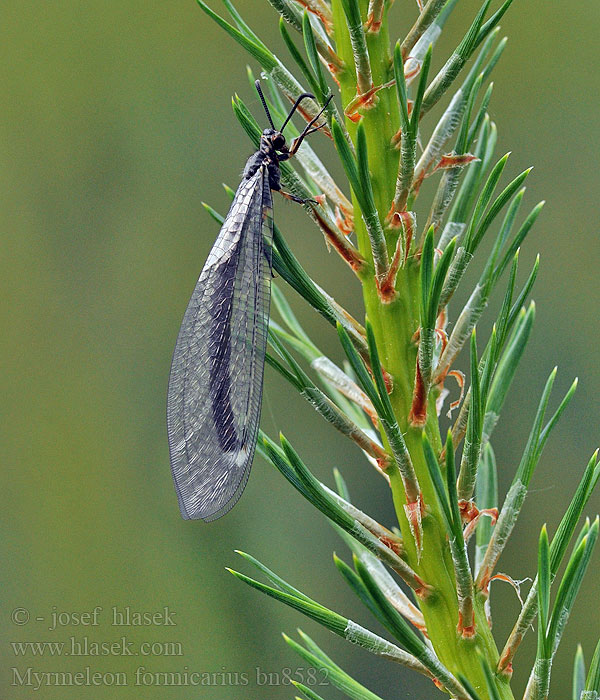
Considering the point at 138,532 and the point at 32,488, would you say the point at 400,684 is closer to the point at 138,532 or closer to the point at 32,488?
the point at 138,532

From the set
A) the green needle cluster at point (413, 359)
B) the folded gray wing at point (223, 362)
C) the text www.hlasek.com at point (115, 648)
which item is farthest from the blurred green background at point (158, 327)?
the green needle cluster at point (413, 359)

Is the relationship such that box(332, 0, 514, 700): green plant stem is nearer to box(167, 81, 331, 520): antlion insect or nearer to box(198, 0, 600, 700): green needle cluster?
box(198, 0, 600, 700): green needle cluster

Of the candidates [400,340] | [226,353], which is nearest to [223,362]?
[226,353]

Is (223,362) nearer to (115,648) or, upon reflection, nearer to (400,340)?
(400,340)

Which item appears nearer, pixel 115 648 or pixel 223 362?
pixel 223 362

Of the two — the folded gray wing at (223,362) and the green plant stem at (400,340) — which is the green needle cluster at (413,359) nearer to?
the green plant stem at (400,340)

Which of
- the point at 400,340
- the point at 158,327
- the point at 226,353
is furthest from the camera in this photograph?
the point at 158,327

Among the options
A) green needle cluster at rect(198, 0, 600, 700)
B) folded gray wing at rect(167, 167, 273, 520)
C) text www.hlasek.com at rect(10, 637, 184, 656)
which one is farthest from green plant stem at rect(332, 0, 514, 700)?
text www.hlasek.com at rect(10, 637, 184, 656)
